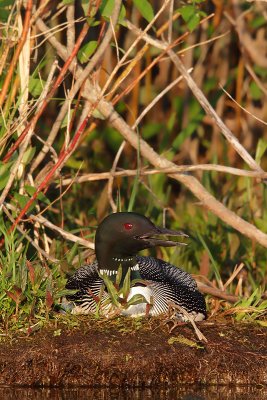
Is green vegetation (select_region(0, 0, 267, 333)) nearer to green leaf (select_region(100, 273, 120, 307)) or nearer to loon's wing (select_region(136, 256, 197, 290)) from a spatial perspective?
green leaf (select_region(100, 273, 120, 307))

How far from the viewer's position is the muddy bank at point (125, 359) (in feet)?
18.1

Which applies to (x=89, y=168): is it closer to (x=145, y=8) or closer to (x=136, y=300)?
(x=145, y=8)

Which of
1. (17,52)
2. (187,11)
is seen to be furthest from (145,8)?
(17,52)


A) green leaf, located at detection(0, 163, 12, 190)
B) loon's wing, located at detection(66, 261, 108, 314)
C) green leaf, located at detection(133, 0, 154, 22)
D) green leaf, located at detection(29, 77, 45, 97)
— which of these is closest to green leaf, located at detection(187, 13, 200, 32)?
green leaf, located at detection(133, 0, 154, 22)

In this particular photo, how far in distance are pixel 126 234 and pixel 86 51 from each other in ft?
3.99

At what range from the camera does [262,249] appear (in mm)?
7723

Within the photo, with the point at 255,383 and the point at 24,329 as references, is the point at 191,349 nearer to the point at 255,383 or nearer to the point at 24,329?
the point at 255,383

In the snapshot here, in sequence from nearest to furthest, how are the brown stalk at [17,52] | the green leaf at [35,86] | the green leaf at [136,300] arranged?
the green leaf at [136,300], the brown stalk at [17,52], the green leaf at [35,86]

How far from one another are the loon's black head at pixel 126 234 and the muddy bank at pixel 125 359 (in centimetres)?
57

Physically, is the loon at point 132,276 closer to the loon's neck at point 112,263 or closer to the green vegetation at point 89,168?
the loon's neck at point 112,263

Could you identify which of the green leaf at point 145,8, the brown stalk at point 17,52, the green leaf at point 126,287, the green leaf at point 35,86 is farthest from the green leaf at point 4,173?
the green leaf at point 145,8

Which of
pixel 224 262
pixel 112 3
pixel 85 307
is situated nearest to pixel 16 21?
pixel 112 3

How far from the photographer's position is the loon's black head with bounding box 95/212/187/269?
6203mm

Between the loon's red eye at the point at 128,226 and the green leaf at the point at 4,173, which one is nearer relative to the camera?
the loon's red eye at the point at 128,226
